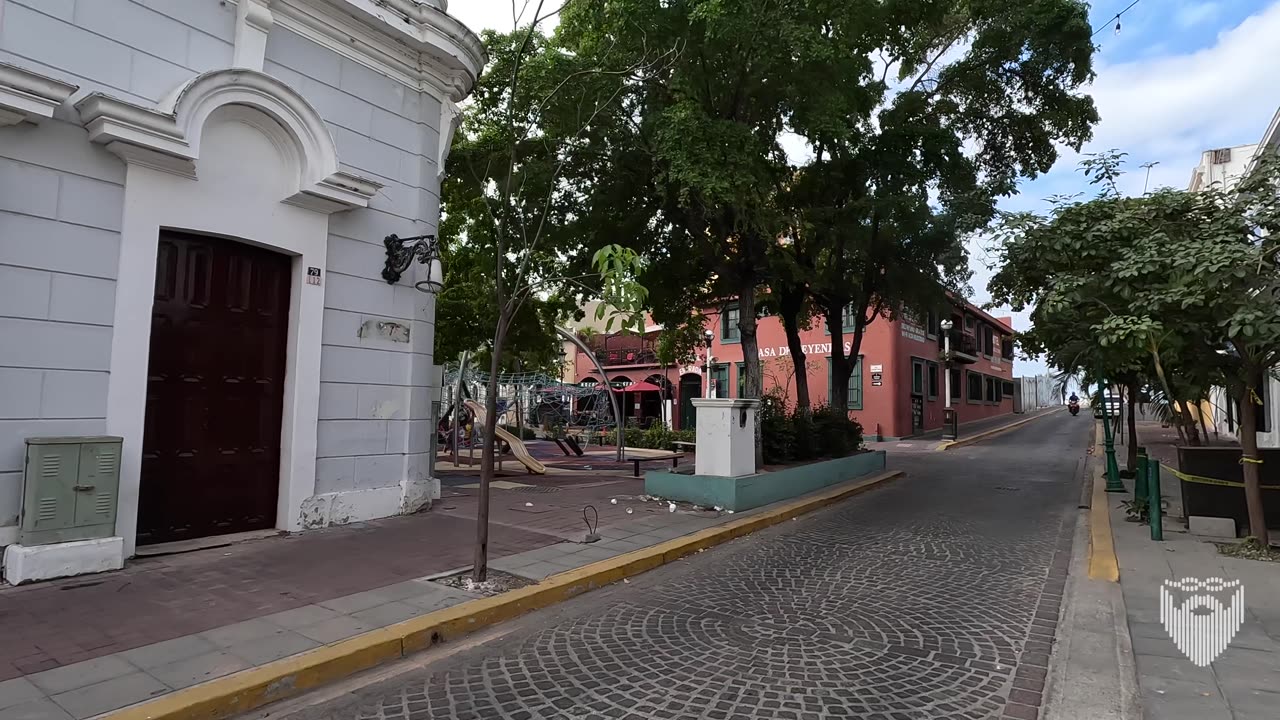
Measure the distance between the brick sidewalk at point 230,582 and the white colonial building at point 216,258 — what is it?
422 mm

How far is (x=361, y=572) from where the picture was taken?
18.8ft

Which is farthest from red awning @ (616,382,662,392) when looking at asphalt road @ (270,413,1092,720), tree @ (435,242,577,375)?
asphalt road @ (270,413,1092,720)

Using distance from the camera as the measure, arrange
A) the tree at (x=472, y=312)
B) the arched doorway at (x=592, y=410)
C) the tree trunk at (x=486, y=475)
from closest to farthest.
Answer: the tree trunk at (x=486, y=475)
the tree at (x=472, y=312)
the arched doorway at (x=592, y=410)

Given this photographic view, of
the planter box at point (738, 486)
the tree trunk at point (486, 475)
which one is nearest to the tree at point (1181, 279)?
the planter box at point (738, 486)

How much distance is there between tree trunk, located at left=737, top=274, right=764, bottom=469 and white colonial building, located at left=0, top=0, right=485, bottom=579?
557 centimetres

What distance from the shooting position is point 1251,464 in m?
6.81

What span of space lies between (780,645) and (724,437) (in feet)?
16.7

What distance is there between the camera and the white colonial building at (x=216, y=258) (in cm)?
542

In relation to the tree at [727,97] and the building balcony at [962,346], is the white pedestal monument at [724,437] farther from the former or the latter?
the building balcony at [962,346]

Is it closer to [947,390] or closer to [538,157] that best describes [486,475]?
[538,157]

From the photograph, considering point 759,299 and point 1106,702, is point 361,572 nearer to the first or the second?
point 1106,702

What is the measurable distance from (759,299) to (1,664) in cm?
1423

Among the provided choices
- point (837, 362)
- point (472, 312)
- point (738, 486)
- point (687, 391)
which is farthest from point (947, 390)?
point (738, 486)

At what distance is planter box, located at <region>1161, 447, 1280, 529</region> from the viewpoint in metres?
7.49
